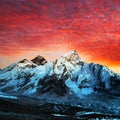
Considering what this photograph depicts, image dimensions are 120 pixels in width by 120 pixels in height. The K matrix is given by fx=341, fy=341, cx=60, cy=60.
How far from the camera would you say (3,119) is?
521 feet

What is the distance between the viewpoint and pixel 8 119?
161750mm

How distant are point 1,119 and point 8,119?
4.22 metres

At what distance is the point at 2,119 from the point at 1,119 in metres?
0.46

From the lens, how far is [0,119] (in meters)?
158

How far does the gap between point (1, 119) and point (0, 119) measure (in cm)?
117

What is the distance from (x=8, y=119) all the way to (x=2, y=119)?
151 inches

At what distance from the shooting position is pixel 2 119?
158750 millimetres

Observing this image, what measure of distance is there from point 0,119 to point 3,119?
5.68 ft

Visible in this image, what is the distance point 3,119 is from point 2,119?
1.53 ft

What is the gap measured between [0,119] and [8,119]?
17.3 feet
